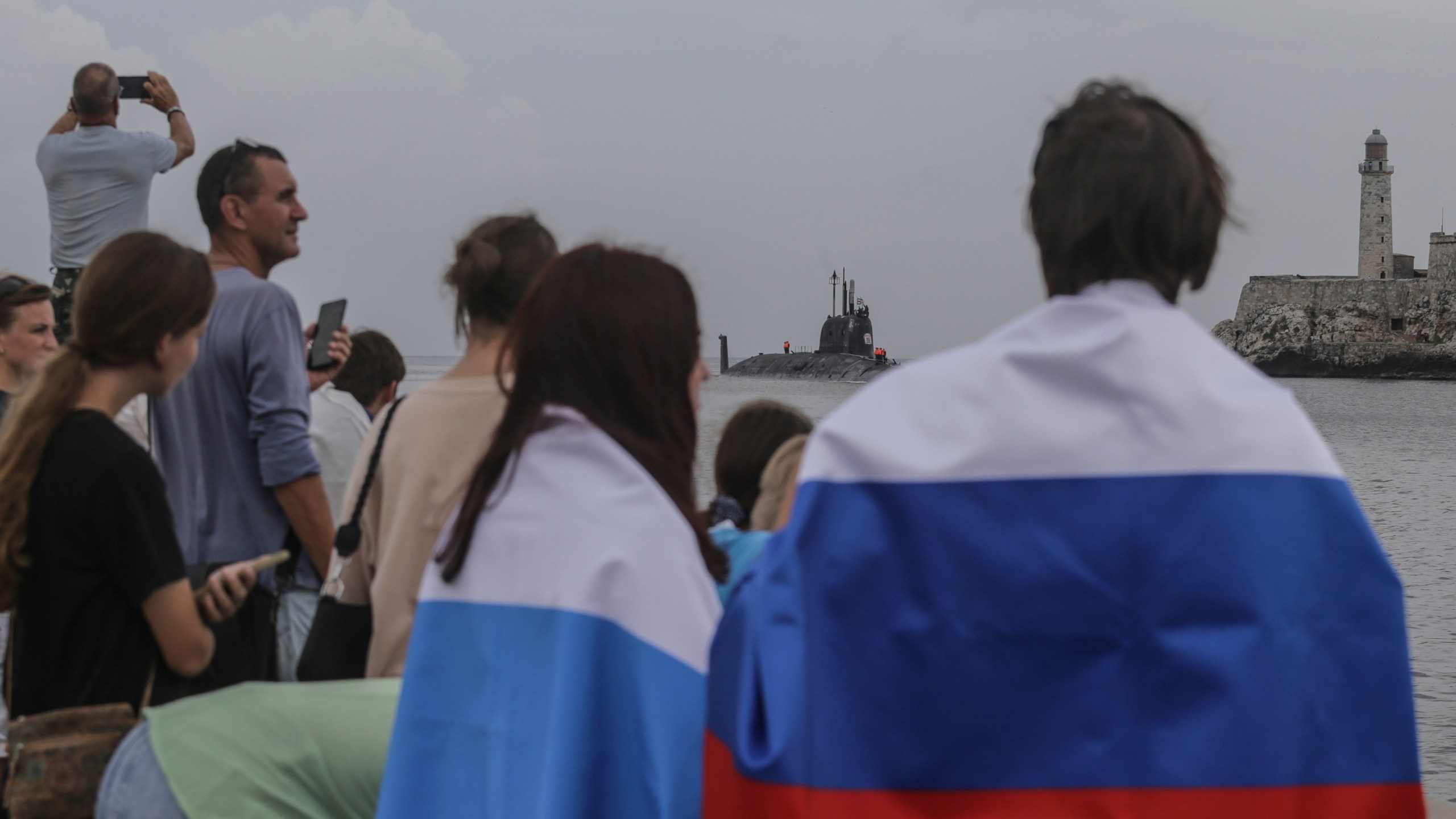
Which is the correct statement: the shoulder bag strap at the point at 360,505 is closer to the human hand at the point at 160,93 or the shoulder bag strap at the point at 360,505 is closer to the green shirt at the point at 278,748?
the green shirt at the point at 278,748

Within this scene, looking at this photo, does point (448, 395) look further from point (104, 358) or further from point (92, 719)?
point (92, 719)

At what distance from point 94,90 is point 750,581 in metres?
4.97

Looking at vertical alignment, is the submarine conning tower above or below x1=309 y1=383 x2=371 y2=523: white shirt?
below

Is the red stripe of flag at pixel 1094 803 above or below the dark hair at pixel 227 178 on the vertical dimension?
below

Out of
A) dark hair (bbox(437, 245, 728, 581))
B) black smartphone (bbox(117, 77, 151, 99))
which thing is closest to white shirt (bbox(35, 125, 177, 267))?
black smartphone (bbox(117, 77, 151, 99))

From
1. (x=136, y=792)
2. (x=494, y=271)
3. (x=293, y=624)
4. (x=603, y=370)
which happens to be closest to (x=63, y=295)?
(x=293, y=624)

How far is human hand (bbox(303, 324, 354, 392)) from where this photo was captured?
4.45 m

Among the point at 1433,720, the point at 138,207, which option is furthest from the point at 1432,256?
the point at 138,207

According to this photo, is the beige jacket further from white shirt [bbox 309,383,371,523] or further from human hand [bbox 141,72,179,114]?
human hand [bbox 141,72,179,114]

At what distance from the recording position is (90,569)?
2.74 m

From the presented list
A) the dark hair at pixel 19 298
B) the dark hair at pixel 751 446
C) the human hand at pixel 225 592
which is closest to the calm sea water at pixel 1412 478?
the dark hair at pixel 751 446

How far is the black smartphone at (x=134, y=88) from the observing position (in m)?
5.93

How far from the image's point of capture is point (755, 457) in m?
3.67

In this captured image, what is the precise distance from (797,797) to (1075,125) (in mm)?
1081
